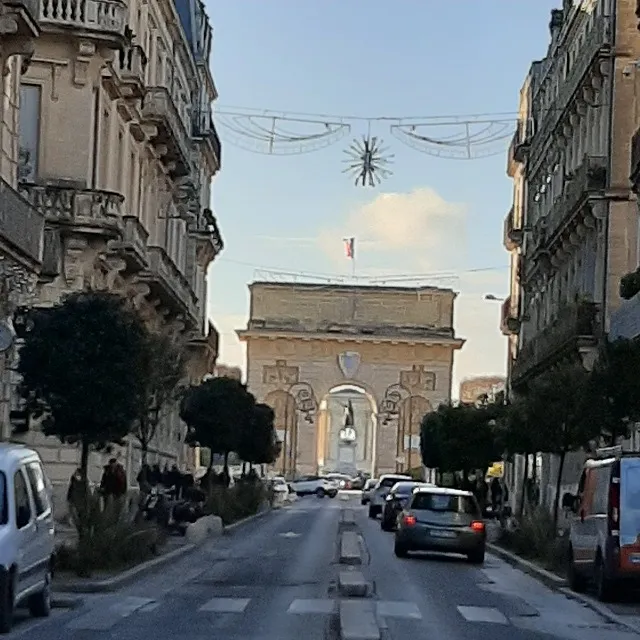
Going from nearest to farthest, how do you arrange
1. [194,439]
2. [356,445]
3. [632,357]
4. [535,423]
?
[632,357], [535,423], [194,439], [356,445]

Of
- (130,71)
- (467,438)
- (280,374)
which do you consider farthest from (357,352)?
(130,71)

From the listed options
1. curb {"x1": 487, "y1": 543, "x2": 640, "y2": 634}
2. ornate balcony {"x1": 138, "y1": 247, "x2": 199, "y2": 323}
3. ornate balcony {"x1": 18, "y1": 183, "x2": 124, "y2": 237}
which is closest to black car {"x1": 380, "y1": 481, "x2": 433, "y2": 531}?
curb {"x1": 487, "y1": 543, "x2": 640, "y2": 634}

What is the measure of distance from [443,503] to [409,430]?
77.5 m

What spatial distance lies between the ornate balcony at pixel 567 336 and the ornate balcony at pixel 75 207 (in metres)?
13.9

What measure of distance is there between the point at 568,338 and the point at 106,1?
16.6 m

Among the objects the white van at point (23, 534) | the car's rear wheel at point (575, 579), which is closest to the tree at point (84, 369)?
the car's rear wheel at point (575, 579)

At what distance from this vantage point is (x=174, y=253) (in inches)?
2399

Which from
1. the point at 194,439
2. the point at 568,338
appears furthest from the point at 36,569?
the point at 194,439

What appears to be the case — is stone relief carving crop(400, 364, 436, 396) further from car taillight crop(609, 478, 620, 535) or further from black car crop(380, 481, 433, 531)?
car taillight crop(609, 478, 620, 535)

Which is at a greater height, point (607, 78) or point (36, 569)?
point (607, 78)

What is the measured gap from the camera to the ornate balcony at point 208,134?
67875 mm

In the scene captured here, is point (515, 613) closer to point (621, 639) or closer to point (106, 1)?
point (621, 639)

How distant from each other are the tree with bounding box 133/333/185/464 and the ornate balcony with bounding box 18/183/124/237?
343 centimetres

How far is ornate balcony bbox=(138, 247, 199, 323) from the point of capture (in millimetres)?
48312
